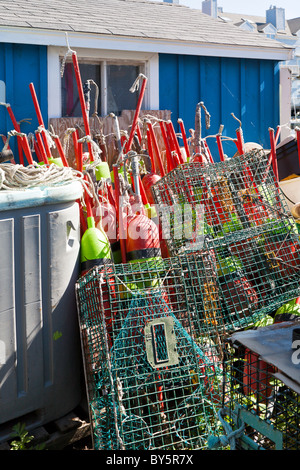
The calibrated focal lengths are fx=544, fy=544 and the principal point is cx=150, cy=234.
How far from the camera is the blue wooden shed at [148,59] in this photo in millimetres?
5520

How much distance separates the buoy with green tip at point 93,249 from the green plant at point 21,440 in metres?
0.91

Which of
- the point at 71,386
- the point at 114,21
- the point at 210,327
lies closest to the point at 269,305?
the point at 210,327

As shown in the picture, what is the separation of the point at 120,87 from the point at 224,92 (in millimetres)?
1524

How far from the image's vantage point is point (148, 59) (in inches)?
253

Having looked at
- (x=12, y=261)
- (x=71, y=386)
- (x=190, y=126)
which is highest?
(x=190, y=126)

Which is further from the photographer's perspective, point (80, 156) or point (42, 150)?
point (42, 150)

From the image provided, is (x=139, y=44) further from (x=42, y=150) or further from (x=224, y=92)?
(x=42, y=150)

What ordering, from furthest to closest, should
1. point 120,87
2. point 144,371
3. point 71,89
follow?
point 120,87
point 71,89
point 144,371

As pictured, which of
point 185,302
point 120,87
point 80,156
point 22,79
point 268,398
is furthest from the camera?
point 120,87

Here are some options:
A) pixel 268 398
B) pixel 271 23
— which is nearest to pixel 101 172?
pixel 268 398

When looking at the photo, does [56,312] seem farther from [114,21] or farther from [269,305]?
[114,21]
